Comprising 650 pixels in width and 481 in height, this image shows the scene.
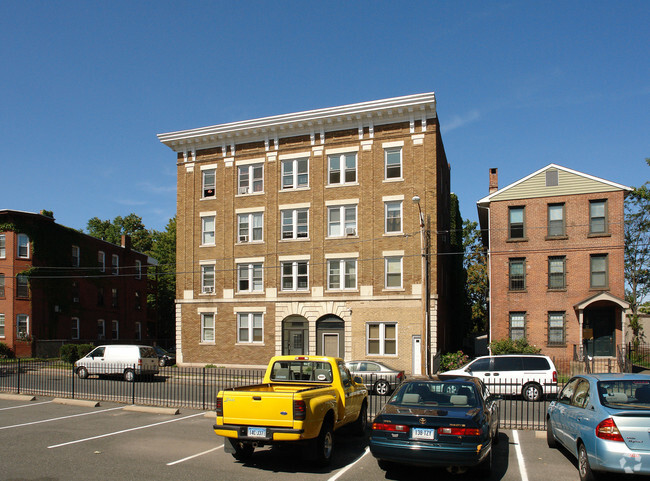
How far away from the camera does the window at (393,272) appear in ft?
109

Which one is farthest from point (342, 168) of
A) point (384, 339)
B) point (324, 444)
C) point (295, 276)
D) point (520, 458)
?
point (324, 444)

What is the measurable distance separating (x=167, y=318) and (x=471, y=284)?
35.8m

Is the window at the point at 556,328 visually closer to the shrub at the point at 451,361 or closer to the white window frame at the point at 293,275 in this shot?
the shrub at the point at 451,361

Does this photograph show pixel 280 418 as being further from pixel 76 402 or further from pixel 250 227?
pixel 250 227

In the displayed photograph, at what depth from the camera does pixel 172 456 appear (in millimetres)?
10992

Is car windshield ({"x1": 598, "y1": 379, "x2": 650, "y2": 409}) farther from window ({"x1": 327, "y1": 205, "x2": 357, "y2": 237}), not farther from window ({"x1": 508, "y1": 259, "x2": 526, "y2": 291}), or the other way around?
window ({"x1": 327, "y1": 205, "x2": 357, "y2": 237})

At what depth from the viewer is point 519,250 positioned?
33344 millimetres

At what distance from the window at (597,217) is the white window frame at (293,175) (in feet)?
54.7

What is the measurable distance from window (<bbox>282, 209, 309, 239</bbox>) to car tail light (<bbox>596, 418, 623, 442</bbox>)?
2782cm

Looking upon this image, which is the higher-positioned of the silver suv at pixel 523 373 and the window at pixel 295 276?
the window at pixel 295 276

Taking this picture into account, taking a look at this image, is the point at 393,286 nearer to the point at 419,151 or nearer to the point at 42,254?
the point at 419,151

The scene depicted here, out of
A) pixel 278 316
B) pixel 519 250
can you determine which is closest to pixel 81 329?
pixel 278 316

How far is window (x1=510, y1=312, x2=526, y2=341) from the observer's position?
33.1 m

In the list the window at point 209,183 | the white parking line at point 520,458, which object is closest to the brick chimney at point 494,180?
the window at point 209,183
